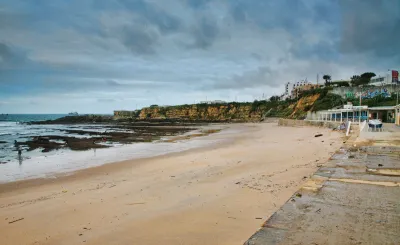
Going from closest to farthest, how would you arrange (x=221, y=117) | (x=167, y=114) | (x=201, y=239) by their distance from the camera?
(x=201, y=239) < (x=221, y=117) < (x=167, y=114)

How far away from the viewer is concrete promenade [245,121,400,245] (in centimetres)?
286

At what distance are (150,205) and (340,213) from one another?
411cm

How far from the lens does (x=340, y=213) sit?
11.6 ft

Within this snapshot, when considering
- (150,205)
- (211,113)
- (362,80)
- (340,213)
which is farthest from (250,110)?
(340,213)

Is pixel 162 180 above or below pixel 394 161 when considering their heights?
below

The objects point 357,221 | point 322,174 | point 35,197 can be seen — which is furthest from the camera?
point 35,197

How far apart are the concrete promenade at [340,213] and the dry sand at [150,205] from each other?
0.92 m

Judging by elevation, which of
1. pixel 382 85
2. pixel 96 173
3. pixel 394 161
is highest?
pixel 382 85

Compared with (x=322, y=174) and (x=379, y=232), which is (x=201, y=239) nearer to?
(x=379, y=232)

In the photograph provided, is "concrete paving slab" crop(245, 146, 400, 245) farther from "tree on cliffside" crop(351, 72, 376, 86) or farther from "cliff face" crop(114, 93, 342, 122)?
"tree on cliffside" crop(351, 72, 376, 86)

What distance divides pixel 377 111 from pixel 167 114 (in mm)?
87684

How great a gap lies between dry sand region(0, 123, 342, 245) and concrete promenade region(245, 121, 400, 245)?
0.92 meters

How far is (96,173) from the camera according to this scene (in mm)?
10898

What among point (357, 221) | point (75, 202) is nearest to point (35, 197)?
point (75, 202)
